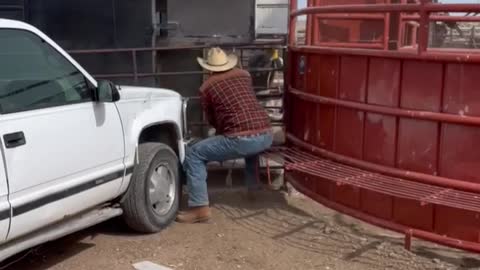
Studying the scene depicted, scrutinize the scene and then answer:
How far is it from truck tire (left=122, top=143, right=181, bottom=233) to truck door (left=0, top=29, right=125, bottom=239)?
0.97 feet

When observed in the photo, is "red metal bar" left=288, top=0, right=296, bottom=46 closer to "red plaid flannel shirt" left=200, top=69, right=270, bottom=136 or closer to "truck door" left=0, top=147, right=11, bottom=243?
"red plaid flannel shirt" left=200, top=69, right=270, bottom=136

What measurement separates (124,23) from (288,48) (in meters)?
2.97

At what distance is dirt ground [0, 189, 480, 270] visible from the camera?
5.23m

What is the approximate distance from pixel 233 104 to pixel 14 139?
8.45ft

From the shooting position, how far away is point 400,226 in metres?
5.51

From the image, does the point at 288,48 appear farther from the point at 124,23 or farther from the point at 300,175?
the point at 124,23

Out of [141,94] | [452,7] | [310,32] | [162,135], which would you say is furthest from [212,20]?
[452,7]

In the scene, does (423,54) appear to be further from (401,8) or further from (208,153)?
(208,153)

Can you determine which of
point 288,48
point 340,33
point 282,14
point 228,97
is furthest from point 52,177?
point 282,14

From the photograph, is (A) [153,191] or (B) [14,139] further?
(A) [153,191]

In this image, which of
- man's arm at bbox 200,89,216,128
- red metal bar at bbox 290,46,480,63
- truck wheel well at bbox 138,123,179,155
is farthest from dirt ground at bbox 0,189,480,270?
red metal bar at bbox 290,46,480,63

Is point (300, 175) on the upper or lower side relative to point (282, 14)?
lower

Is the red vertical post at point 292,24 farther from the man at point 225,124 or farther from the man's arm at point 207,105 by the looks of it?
the man's arm at point 207,105

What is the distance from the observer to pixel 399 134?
5473 millimetres
